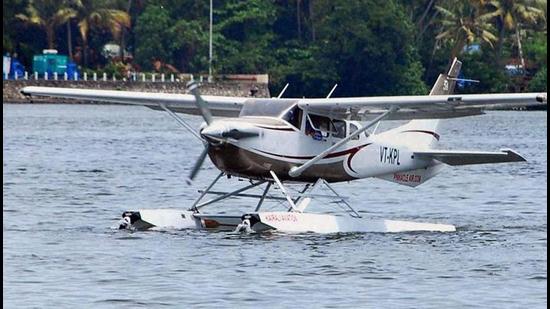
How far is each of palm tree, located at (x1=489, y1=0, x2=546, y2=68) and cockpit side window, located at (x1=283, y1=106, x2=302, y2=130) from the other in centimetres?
7390

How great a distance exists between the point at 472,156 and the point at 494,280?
505 cm

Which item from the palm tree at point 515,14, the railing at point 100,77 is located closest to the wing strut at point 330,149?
the railing at point 100,77

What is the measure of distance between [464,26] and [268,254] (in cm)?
7607

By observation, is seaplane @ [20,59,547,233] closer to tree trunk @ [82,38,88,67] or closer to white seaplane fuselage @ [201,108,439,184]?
white seaplane fuselage @ [201,108,439,184]

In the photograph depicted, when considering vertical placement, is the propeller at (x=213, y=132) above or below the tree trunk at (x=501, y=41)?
above

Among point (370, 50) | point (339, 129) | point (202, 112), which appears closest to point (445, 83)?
point (339, 129)

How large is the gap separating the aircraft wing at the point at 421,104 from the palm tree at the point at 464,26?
236 feet

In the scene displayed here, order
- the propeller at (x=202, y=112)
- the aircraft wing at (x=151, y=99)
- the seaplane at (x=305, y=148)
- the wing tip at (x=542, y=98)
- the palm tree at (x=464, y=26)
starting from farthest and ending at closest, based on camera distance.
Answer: the palm tree at (x=464, y=26)
the aircraft wing at (x=151, y=99)
the seaplane at (x=305, y=148)
the propeller at (x=202, y=112)
the wing tip at (x=542, y=98)

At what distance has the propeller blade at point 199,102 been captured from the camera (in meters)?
21.4

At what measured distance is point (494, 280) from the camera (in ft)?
60.2

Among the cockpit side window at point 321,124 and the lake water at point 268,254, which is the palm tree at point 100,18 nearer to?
the lake water at point 268,254

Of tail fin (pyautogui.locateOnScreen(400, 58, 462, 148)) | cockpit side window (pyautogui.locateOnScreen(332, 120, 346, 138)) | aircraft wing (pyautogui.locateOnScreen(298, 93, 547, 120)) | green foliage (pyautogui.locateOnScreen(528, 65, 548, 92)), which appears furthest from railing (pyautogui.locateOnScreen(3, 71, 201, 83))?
aircraft wing (pyautogui.locateOnScreen(298, 93, 547, 120))

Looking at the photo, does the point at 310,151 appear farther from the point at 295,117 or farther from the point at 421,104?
the point at 421,104

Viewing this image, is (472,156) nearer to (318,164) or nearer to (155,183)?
(318,164)
